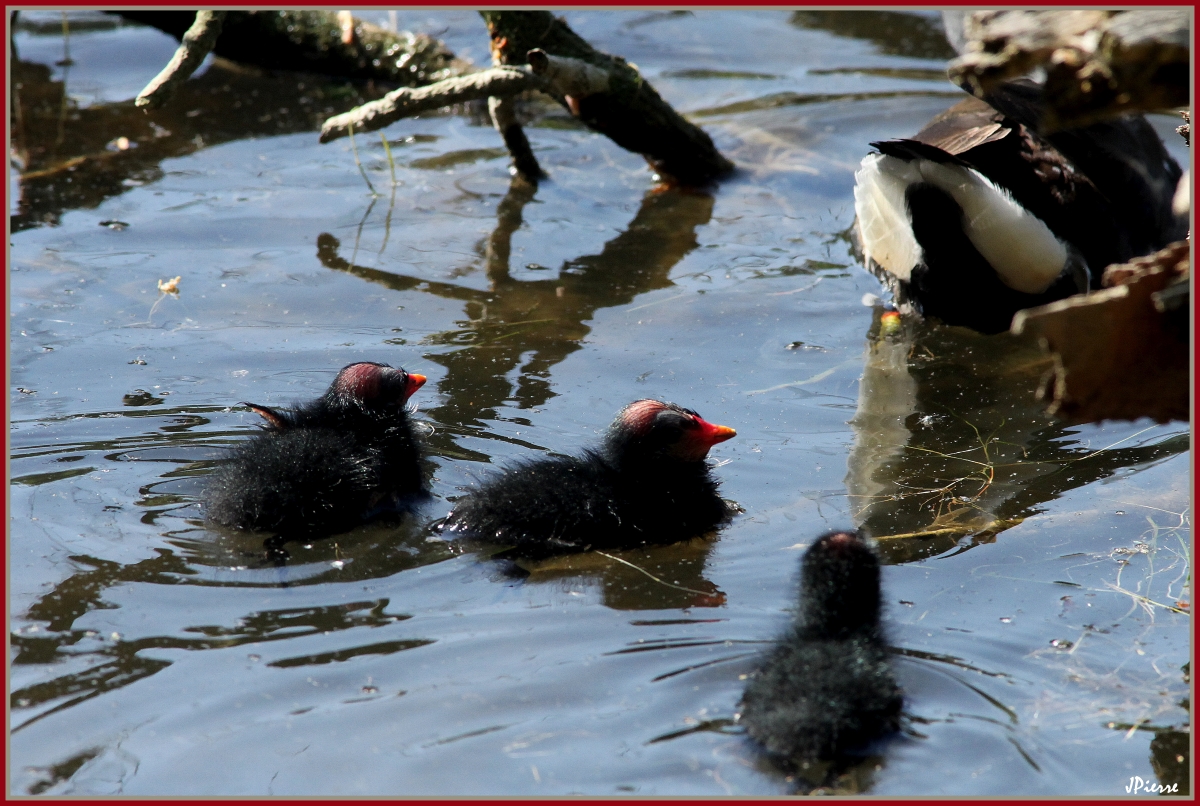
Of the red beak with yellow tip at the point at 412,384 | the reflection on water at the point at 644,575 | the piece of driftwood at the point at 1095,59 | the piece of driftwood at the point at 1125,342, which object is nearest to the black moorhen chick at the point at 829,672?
the reflection on water at the point at 644,575

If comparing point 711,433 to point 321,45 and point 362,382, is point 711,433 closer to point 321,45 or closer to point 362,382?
point 362,382

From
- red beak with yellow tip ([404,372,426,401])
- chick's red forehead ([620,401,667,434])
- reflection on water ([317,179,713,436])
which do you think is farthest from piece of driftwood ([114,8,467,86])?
chick's red forehead ([620,401,667,434])

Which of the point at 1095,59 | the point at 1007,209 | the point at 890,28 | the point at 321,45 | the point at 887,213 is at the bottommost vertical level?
the point at 887,213

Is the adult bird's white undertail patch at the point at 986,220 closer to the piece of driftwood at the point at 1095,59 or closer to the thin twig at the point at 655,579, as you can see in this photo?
the thin twig at the point at 655,579

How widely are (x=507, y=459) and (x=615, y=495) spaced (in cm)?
60

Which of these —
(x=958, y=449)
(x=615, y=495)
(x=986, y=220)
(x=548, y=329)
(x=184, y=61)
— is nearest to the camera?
(x=615, y=495)

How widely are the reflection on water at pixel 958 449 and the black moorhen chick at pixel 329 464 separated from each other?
1773 millimetres

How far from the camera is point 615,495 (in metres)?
4.32

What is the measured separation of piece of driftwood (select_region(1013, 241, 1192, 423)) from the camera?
2.59 metres

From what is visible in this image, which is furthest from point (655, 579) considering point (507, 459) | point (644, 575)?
point (507, 459)

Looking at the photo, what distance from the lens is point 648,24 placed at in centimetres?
1118

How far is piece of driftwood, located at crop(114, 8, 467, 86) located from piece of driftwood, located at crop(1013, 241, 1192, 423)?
747cm

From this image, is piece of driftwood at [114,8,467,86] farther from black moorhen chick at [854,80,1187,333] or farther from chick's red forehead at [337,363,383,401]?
chick's red forehead at [337,363,383,401]

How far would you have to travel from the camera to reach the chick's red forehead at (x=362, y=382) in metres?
4.59
